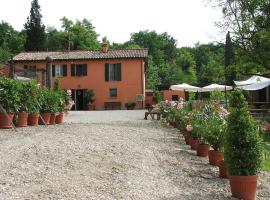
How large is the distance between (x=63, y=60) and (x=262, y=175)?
1514 inches

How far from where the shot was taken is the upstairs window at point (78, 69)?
4506cm

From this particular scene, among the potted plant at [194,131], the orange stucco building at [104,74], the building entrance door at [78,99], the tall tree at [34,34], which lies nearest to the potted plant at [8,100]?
the potted plant at [194,131]

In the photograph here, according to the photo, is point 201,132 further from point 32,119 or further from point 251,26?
point 251,26

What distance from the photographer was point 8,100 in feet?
39.7

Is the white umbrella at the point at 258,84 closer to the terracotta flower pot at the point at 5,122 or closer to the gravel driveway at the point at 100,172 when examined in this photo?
the terracotta flower pot at the point at 5,122

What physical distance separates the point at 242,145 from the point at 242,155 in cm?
14

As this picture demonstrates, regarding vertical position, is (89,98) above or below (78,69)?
below

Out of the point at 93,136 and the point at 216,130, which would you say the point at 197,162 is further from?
the point at 93,136

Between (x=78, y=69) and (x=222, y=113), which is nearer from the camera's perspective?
(x=222, y=113)

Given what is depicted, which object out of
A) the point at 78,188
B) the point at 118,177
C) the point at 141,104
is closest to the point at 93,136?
the point at 118,177

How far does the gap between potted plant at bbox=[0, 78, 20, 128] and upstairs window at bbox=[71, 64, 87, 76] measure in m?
32.7

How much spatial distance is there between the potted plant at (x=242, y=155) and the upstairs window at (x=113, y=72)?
1512 inches

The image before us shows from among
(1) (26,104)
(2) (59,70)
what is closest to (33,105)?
(1) (26,104)

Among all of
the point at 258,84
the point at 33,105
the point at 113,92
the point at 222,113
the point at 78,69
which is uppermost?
the point at 78,69
